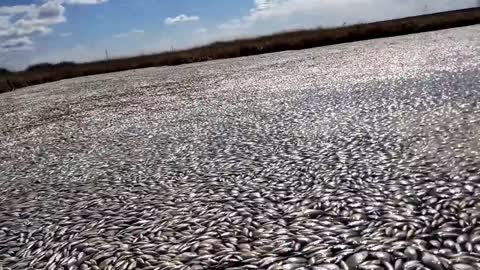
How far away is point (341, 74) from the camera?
44.4ft

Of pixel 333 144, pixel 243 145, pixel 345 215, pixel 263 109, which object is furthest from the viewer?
pixel 263 109

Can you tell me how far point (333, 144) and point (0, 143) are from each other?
7651 millimetres

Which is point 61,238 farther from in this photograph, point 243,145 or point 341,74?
point 341,74

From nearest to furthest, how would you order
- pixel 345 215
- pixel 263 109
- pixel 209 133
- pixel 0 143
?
pixel 345 215 → pixel 209 133 → pixel 263 109 → pixel 0 143

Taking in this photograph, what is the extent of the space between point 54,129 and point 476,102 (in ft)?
28.2

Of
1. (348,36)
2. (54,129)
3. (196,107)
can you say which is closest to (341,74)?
(196,107)

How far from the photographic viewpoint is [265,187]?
15.1 ft

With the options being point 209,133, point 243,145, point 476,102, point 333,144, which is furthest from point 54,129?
point 476,102

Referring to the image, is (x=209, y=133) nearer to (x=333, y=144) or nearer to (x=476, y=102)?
(x=333, y=144)

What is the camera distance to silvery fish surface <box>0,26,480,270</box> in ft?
10.6

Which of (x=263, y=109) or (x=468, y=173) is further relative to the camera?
(x=263, y=109)

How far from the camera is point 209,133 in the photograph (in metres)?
7.67

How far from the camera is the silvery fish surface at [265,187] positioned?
10.6 feet

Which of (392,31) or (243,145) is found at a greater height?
(392,31)
